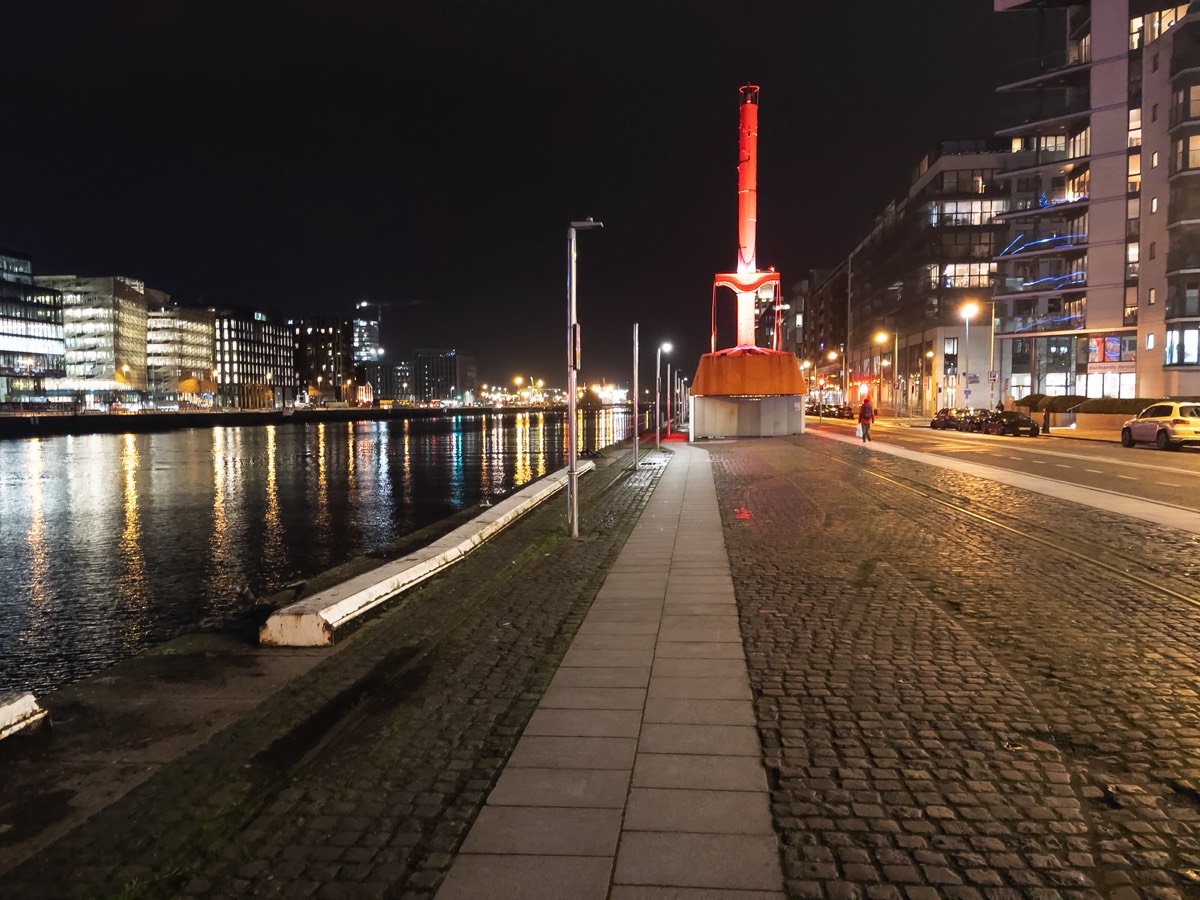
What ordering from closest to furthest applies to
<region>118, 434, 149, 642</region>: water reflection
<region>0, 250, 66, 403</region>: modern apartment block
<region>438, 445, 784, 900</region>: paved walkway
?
<region>438, 445, 784, 900</region>: paved walkway → <region>118, 434, 149, 642</region>: water reflection → <region>0, 250, 66, 403</region>: modern apartment block

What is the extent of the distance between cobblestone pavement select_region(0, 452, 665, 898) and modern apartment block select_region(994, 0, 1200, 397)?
5656 centimetres

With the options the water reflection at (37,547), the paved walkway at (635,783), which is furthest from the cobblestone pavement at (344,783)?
the water reflection at (37,547)

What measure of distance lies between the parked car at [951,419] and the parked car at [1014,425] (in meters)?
5.91

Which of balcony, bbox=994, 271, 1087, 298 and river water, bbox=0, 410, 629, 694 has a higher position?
balcony, bbox=994, 271, 1087, 298

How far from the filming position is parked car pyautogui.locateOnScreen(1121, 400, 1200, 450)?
101 feet

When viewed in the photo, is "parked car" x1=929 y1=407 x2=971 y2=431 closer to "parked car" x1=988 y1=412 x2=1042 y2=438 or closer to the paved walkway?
"parked car" x1=988 y1=412 x2=1042 y2=438

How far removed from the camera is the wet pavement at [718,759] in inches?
144

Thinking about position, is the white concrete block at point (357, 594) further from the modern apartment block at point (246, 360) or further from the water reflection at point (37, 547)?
the modern apartment block at point (246, 360)

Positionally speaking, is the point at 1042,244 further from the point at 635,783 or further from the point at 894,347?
the point at 635,783

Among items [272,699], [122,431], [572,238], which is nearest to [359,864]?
[272,699]

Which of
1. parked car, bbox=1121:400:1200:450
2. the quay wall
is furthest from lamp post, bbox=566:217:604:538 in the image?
the quay wall

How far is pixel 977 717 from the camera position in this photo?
5.29 m

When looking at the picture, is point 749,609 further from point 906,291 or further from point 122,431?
point 906,291

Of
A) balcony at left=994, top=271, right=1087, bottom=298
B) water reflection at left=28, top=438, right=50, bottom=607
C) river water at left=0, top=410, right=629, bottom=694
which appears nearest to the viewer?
river water at left=0, top=410, right=629, bottom=694
